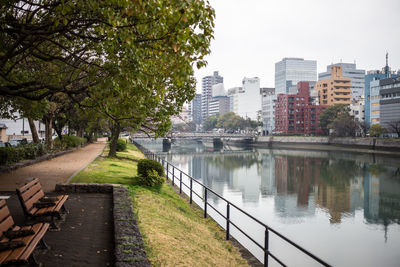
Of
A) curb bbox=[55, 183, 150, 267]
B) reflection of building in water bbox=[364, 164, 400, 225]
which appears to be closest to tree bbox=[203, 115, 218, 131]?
reflection of building in water bbox=[364, 164, 400, 225]

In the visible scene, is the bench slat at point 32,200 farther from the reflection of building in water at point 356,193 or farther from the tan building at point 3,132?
the tan building at point 3,132

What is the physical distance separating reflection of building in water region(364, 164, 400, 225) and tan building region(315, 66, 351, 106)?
256 feet

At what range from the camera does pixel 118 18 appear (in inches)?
301

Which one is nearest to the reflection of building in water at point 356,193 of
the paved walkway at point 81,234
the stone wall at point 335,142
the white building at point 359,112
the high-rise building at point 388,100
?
the paved walkway at point 81,234

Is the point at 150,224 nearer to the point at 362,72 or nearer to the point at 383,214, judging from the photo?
the point at 383,214

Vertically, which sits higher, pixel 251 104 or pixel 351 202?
pixel 251 104

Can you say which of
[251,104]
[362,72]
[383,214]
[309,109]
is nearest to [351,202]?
[383,214]

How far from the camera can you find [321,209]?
2364cm

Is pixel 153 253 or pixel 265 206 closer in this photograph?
pixel 153 253

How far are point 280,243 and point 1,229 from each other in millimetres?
14324

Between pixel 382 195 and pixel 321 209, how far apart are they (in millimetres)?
8230

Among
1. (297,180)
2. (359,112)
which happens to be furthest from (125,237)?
(359,112)

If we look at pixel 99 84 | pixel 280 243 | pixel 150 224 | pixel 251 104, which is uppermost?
pixel 251 104

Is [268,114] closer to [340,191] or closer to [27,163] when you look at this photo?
[340,191]
